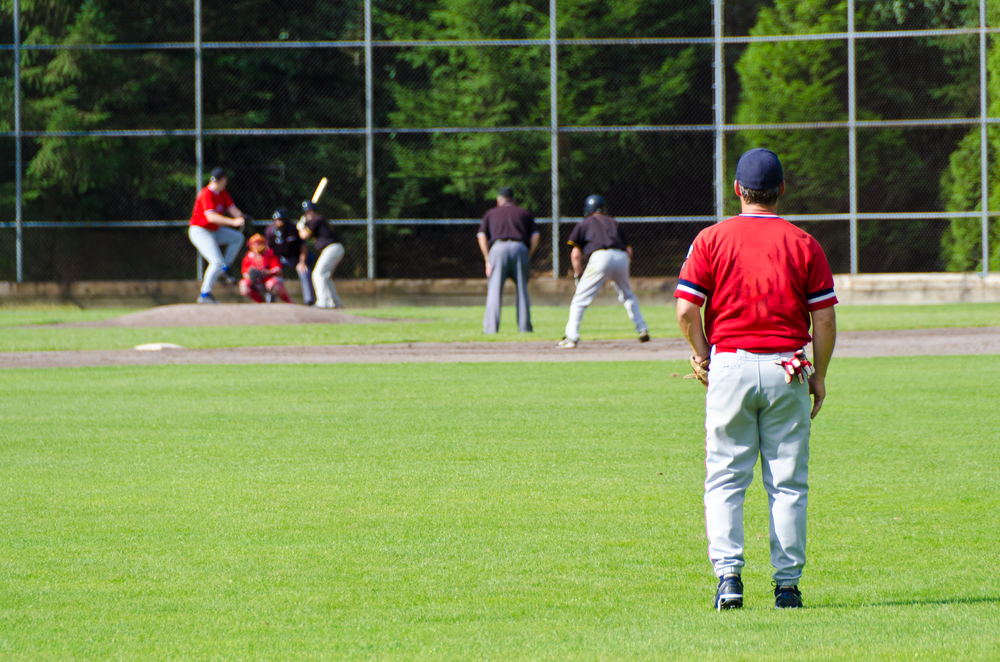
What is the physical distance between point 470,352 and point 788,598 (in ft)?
34.4

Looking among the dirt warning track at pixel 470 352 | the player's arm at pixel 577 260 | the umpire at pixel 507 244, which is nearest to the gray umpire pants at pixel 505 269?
the umpire at pixel 507 244

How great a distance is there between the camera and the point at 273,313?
18812mm

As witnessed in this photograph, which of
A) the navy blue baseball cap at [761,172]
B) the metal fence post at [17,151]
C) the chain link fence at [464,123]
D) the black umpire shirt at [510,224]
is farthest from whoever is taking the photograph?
the chain link fence at [464,123]

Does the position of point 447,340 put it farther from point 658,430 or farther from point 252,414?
point 658,430

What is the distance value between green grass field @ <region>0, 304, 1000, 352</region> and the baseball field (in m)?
5.63

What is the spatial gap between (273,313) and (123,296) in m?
8.07

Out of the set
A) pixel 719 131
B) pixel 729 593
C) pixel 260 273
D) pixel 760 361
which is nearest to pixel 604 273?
pixel 260 273

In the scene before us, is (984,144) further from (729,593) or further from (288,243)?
(729,593)

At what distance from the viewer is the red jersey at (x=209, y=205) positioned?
63.8 feet

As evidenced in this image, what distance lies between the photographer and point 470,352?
47.4 feet

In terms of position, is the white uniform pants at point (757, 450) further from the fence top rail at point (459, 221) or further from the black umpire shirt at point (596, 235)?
the fence top rail at point (459, 221)

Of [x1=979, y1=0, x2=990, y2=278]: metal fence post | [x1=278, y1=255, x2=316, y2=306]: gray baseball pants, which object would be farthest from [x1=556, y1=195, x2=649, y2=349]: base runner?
[x1=979, y1=0, x2=990, y2=278]: metal fence post

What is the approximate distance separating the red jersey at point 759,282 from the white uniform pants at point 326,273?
1740 centimetres

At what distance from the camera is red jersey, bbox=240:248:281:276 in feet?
73.3
